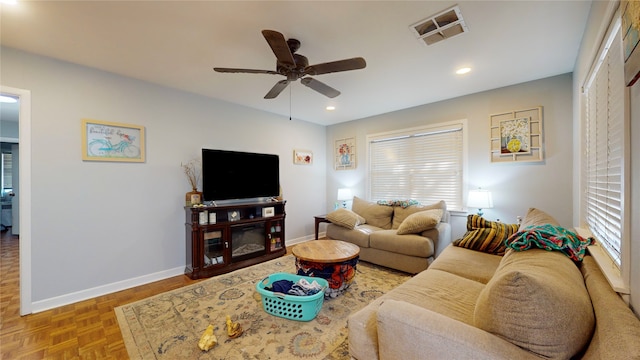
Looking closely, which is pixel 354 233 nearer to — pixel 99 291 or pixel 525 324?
pixel 525 324

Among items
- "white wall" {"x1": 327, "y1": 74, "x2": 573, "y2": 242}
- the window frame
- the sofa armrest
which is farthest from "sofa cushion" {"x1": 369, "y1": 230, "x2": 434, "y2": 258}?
the sofa armrest

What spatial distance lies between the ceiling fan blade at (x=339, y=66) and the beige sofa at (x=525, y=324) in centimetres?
161

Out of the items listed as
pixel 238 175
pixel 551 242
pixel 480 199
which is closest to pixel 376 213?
pixel 480 199

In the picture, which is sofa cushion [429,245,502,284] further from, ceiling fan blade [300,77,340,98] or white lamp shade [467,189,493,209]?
ceiling fan blade [300,77,340,98]

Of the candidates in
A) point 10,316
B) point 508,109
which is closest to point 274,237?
point 10,316

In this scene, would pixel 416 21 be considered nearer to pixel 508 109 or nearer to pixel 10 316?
pixel 508 109

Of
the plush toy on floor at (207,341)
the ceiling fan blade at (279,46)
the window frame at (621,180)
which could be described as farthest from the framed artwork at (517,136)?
the plush toy on floor at (207,341)

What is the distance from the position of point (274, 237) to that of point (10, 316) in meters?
2.67

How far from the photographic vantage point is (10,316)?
2.18m

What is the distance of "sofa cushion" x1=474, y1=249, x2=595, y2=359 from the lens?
79 centimetres

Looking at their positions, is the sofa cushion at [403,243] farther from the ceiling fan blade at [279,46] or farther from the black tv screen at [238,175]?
the ceiling fan blade at [279,46]

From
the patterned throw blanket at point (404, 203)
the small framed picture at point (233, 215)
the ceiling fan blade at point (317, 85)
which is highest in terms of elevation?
the ceiling fan blade at point (317, 85)

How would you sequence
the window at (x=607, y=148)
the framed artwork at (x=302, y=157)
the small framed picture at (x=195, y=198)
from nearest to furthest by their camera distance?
the window at (x=607, y=148) → the small framed picture at (x=195, y=198) → the framed artwork at (x=302, y=157)

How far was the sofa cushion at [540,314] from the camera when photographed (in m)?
0.79
